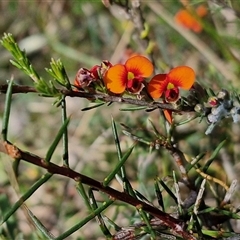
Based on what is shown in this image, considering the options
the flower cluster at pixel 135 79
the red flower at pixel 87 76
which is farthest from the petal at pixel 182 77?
the red flower at pixel 87 76

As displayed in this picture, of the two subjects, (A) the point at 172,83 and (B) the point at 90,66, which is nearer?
(A) the point at 172,83

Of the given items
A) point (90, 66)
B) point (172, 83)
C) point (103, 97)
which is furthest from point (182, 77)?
point (90, 66)

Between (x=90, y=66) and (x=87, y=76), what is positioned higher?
(x=87, y=76)

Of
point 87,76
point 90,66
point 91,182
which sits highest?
point 87,76

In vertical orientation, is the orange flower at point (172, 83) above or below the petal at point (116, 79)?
below

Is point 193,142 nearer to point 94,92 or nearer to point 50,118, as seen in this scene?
point 50,118

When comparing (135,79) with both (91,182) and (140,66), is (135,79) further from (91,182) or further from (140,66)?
(91,182)

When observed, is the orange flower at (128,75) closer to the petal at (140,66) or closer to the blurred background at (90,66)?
the petal at (140,66)

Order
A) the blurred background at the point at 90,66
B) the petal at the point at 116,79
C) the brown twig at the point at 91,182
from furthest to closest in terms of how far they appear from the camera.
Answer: the blurred background at the point at 90,66
the petal at the point at 116,79
the brown twig at the point at 91,182

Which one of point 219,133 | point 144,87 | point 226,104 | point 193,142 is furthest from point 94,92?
point 193,142
